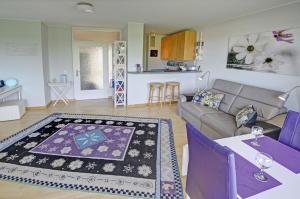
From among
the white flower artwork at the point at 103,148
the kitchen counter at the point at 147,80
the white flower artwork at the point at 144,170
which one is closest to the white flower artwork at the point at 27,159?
the white flower artwork at the point at 103,148

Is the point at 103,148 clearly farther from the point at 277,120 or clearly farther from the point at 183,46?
the point at 183,46

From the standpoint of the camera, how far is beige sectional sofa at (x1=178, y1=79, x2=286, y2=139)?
2.87 metres

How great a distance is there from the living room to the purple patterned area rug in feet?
0.05

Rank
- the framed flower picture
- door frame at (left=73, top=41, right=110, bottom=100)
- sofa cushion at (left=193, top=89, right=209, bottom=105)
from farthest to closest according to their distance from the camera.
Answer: door frame at (left=73, top=41, right=110, bottom=100), sofa cushion at (left=193, top=89, right=209, bottom=105), the framed flower picture

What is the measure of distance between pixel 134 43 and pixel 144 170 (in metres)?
3.72

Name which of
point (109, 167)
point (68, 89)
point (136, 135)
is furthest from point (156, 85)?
point (109, 167)

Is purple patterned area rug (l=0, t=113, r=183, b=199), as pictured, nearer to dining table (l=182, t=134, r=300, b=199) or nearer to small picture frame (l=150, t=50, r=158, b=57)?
dining table (l=182, t=134, r=300, b=199)

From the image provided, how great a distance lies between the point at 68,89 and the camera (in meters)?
5.95

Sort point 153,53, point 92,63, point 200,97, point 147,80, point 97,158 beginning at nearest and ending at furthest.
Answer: point 97,158, point 200,97, point 147,80, point 92,63, point 153,53

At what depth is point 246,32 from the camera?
151 inches

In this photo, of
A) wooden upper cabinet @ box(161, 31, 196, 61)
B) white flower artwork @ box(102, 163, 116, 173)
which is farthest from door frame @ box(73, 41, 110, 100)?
white flower artwork @ box(102, 163, 116, 173)

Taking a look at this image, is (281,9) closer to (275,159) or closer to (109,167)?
(275,159)

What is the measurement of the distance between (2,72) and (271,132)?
5762 mm

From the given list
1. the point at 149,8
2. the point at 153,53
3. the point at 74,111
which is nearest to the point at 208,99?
the point at 149,8
